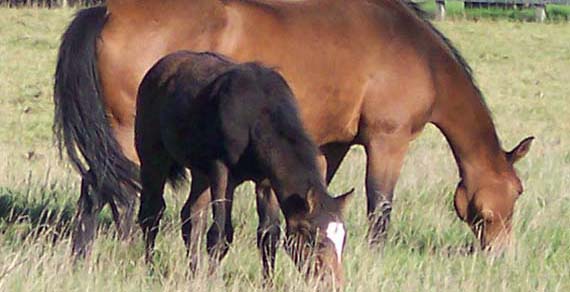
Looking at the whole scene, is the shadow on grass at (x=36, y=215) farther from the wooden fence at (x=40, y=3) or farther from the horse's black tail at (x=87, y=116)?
the wooden fence at (x=40, y=3)

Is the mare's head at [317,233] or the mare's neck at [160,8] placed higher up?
the mare's neck at [160,8]

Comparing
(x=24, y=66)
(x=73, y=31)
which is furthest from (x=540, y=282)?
(x=24, y=66)

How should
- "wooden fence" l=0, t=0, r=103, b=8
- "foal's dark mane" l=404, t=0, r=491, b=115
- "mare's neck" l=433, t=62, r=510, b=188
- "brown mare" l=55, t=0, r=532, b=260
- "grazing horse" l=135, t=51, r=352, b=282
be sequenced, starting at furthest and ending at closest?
"wooden fence" l=0, t=0, r=103, b=8 → "foal's dark mane" l=404, t=0, r=491, b=115 → "mare's neck" l=433, t=62, r=510, b=188 → "brown mare" l=55, t=0, r=532, b=260 → "grazing horse" l=135, t=51, r=352, b=282

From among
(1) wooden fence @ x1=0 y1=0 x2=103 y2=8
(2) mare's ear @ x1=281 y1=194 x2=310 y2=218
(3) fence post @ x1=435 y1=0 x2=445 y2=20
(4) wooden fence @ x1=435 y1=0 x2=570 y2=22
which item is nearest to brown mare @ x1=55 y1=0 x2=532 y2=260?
(2) mare's ear @ x1=281 y1=194 x2=310 y2=218

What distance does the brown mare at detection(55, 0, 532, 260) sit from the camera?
6520mm

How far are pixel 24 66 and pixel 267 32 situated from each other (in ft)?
36.3

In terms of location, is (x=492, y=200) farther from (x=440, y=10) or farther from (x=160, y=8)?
(x=440, y=10)

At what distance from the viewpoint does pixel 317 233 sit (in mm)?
4898

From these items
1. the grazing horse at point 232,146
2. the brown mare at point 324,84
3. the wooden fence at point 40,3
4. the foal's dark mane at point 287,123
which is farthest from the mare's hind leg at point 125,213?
the wooden fence at point 40,3

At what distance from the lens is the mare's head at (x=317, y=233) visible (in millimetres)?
4852

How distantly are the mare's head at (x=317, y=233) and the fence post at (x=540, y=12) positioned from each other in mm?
Result: 21854

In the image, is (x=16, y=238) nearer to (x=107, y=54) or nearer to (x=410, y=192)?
(x=107, y=54)

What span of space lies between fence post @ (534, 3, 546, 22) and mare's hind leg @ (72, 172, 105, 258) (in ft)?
67.7

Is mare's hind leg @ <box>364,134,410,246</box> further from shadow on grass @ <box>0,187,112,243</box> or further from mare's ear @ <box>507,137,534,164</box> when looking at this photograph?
shadow on grass @ <box>0,187,112,243</box>
